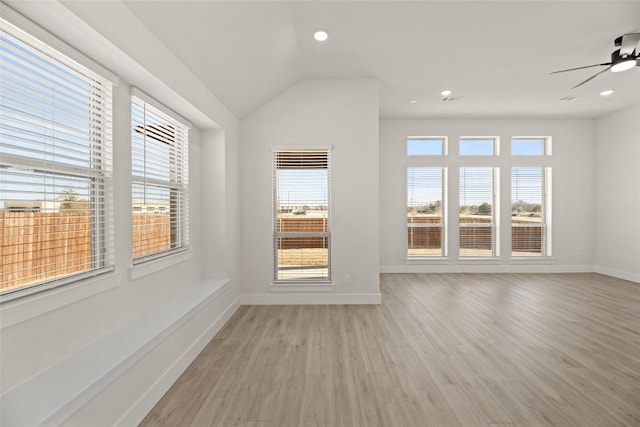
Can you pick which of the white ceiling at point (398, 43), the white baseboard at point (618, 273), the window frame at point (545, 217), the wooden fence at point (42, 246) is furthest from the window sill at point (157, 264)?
the white baseboard at point (618, 273)

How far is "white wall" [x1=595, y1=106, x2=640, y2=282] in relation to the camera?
5531mm

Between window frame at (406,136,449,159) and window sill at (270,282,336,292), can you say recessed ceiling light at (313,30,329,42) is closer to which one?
window sill at (270,282,336,292)

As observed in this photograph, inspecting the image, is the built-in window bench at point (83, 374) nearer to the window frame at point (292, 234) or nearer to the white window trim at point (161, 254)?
the white window trim at point (161, 254)

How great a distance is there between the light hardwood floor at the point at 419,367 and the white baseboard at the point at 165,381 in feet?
0.18

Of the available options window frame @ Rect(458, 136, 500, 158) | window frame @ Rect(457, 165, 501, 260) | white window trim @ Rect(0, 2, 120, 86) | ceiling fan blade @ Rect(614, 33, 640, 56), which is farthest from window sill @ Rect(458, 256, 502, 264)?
white window trim @ Rect(0, 2, 120, 86)

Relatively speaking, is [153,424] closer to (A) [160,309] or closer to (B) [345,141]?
(A) [160,309]

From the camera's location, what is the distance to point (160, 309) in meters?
2.63

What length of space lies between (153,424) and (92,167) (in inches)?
66.9

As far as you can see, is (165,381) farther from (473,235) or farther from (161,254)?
(473,235)

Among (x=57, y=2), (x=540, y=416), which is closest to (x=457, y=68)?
(x=540, y=416)

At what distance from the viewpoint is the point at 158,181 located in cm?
285

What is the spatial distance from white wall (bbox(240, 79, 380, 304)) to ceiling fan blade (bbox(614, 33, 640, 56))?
260 centimetres

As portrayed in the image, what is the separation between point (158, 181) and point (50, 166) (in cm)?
112

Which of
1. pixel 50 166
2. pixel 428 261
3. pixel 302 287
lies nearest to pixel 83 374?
pixel 50 166
